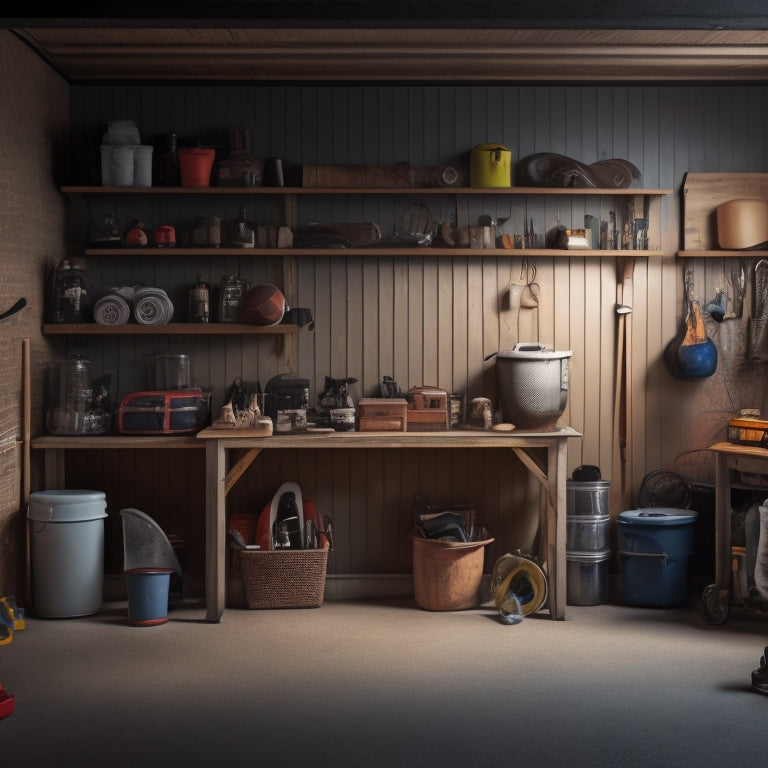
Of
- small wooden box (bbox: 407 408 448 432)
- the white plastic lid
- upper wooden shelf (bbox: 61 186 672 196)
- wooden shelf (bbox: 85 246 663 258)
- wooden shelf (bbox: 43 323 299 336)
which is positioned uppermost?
upper wooden shelf (bbox: 61 186 672 196)

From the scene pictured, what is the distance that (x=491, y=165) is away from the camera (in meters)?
6.36

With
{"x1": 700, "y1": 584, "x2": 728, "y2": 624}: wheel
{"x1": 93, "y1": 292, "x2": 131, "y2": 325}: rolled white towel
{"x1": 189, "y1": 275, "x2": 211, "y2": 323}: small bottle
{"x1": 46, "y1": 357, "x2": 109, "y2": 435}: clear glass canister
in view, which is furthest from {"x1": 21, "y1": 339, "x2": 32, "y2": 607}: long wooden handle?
{"x1": 700, "y1": 584, "x2": 728, "y2": 624}: wheel

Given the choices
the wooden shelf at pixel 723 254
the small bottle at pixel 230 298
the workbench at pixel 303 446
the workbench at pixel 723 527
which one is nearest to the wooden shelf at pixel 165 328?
the small bottle at pixel 230 298

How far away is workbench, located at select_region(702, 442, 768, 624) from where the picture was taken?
5758 millimetres

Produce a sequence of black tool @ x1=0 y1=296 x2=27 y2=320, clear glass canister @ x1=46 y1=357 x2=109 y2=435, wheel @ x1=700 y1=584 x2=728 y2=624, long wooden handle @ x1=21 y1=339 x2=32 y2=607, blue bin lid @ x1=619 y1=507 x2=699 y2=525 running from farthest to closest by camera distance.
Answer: clear glass canister @ x1=46 y1=357 x2=109 y2=435 < blue bin lid @ x1=619 y1=507 x2=699 y2=525 < long wooden handle @ x1=21 y1=339 x2=32 y2=607 < wheel @ x1=700 y1=584 x2=728 y2=624 < black tool @ x1=0 y1=296 x2=27 y2=320

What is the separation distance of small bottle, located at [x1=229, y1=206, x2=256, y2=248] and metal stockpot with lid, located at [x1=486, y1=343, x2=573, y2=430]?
5.63 feet

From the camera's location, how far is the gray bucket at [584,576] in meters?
6.23

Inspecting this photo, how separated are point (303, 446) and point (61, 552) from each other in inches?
59.1

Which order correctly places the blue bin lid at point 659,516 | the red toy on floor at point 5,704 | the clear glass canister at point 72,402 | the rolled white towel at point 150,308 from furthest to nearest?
1. the rolled white towel at point 150,308
2. the clear glass canister at point 72,402
3. the blue bin lid at point 659,516
4. the red toy on floor at point 5,704

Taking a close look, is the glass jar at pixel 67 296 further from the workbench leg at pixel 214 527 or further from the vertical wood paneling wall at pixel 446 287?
the workbench leg at pixel 214 527

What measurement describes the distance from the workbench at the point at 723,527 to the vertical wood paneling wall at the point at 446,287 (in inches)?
28.5

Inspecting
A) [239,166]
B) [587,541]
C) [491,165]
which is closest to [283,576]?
[587,541]

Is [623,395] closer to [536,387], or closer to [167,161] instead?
[536,387]

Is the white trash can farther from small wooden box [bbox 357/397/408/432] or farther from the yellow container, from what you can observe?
the yellow container
